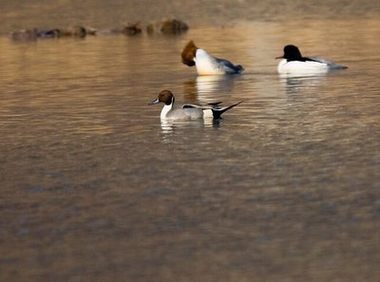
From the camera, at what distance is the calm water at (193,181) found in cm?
1038

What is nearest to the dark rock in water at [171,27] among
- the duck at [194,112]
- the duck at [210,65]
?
the duck at [210,65]

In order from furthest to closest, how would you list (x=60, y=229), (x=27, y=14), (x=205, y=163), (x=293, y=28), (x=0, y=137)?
(x=27, y=14) < (x=293, y=28) < (x=0, y=137) < (x=205, y=163) < (x=60, y=229)

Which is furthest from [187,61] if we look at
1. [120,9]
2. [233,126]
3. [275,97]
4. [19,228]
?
[120,9]

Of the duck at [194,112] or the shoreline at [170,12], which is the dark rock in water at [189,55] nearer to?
the duck at [194,112]

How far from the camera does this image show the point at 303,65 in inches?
1005

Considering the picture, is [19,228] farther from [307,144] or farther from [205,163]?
[307,144]

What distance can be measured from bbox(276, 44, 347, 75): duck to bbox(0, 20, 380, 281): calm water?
1.46 feet

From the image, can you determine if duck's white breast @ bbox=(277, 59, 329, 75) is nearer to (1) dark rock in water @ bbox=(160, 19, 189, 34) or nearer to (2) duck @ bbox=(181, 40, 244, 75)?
(2) duck @ bbox=(181, 40, 244, 75)

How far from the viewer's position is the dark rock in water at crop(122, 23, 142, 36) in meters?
39.6

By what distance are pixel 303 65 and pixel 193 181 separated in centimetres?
1230

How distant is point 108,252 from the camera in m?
10.8

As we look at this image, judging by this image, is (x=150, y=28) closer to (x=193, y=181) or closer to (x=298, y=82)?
(x=298, y=82)

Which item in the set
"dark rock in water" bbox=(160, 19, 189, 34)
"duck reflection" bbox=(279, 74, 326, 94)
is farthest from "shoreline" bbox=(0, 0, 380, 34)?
"duck reflection" bbox=(279, 74, 326, 94)

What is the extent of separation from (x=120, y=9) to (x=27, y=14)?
344 cm
